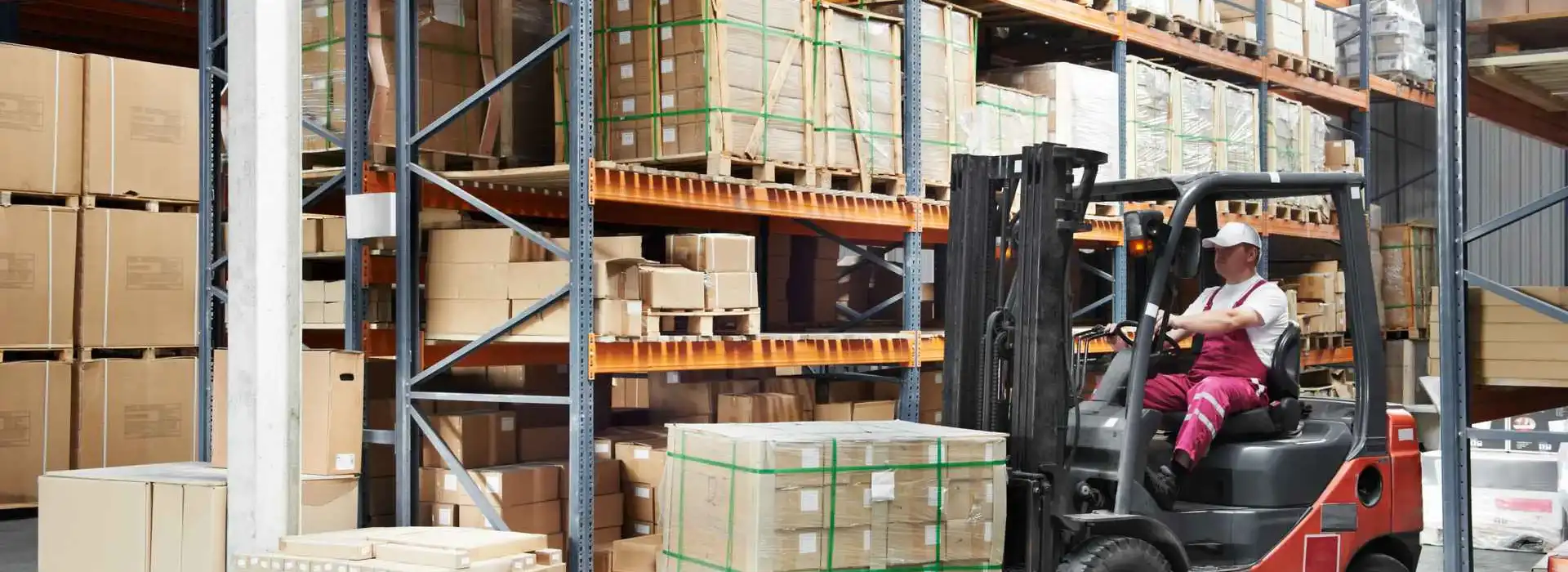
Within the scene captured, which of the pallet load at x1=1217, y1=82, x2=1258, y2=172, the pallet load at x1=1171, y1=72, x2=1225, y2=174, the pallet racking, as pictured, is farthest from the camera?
the pallet load at x1=1217, y1=82, x2=1258, y2=172

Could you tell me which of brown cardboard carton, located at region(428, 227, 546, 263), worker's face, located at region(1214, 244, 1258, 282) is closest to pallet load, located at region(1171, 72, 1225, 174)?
worker's face, located at region(1214, 244, 1258, 282)

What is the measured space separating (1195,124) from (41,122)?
26.9ft

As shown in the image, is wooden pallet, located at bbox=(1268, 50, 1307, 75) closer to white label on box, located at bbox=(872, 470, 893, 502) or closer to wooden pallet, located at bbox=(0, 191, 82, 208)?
white label on box, located at bbox=(872, 470, 893, 502)

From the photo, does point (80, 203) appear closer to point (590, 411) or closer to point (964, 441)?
point (590, 411)

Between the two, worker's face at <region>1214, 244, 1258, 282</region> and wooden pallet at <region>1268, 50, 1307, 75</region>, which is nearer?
worker's face at <region>1214, 244, 1258, 282</region>

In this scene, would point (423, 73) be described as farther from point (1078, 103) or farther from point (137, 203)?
point (1078, 103)

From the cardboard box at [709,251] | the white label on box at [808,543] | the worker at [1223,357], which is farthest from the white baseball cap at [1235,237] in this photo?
the cardboard box at [709,251]

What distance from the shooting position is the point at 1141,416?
5.82 meters

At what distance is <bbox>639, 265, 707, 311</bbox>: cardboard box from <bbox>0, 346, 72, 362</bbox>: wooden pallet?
201 inches

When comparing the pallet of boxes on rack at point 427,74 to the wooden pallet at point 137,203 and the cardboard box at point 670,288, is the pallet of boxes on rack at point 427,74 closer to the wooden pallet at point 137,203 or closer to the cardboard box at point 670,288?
the cardboard box at point 670,288

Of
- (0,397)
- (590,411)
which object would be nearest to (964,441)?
(590,411)

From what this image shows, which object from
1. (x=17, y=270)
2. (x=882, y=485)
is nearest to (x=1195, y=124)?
(x=882, y=485)

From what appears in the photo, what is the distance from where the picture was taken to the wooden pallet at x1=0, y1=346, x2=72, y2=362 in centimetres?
1005

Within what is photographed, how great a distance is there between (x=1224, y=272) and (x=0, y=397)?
311 inches
